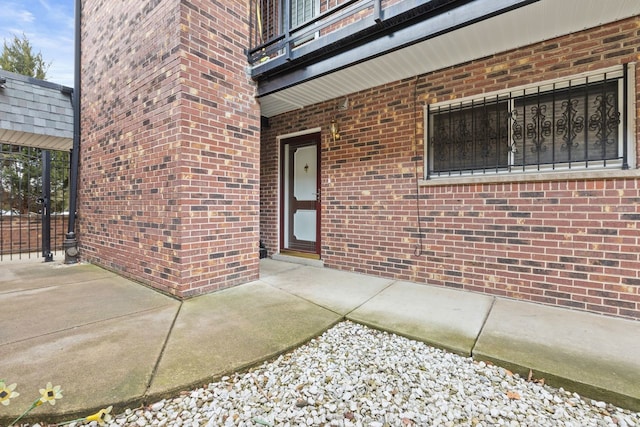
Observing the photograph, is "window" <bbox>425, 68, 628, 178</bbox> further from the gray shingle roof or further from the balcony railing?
the gray shingle roof

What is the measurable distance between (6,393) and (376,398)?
1917mm

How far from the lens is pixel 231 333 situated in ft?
7.18

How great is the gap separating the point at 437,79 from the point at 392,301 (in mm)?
2698

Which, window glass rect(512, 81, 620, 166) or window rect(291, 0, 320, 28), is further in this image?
window rect(291, 0, 320, 28)

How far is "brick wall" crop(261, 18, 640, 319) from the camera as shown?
2613 mm

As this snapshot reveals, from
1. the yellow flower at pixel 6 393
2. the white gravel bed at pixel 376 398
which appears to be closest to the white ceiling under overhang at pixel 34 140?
the yellow flower at pixel 6 393

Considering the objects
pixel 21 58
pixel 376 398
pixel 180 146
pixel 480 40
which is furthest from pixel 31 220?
pixel 21 58

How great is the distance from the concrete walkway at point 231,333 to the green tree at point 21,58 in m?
14.5

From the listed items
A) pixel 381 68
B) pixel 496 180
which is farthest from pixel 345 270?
pixel 381 68

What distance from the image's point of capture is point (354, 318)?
2518 mm

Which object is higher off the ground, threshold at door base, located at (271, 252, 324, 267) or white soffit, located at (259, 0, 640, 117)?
white soffit, located at (259, 0, 640, 117)

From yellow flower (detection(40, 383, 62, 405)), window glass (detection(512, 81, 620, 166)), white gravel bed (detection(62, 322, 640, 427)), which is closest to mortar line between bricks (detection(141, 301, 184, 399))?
white gravel bed (detection(62, 322, 640, 427))

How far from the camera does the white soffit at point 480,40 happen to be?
2.31 metres

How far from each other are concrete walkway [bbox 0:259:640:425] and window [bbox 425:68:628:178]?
4.85ft
